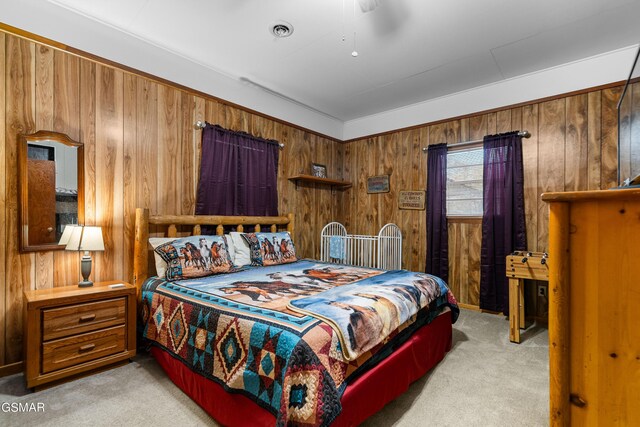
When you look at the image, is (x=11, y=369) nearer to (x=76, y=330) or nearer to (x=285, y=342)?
(x=76, y=330)

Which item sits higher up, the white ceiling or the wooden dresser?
the white ceiling

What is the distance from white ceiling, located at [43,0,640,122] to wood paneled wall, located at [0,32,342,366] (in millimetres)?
471

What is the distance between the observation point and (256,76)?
3586 millimetres

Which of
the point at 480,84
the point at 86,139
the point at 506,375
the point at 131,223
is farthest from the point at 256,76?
the point at 506,375

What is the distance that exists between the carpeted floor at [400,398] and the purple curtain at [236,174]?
5.49ft

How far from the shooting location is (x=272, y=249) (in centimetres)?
332

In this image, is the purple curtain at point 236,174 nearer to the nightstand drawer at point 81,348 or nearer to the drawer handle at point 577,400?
the nightstand drawer at point 81,348

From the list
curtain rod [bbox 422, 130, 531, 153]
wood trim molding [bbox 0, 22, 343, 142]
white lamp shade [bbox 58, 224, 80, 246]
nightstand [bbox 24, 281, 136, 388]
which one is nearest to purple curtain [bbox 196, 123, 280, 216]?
wood trim molding [bbox 0, 22, 343, 142]

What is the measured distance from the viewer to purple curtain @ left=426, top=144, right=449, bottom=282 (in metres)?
3.99

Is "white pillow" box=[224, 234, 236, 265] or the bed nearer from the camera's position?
the bed

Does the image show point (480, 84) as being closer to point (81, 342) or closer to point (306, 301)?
point (306, 301)

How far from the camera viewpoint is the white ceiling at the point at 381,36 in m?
2.38

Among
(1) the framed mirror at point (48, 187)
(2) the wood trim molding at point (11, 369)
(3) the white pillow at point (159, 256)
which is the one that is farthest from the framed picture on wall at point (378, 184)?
(2) the wood trim molding at point (11, 369)

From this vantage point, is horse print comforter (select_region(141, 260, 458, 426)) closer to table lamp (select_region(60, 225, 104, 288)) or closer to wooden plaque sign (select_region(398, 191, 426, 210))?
table lamp (select_region(60, 225, 104, 288))
